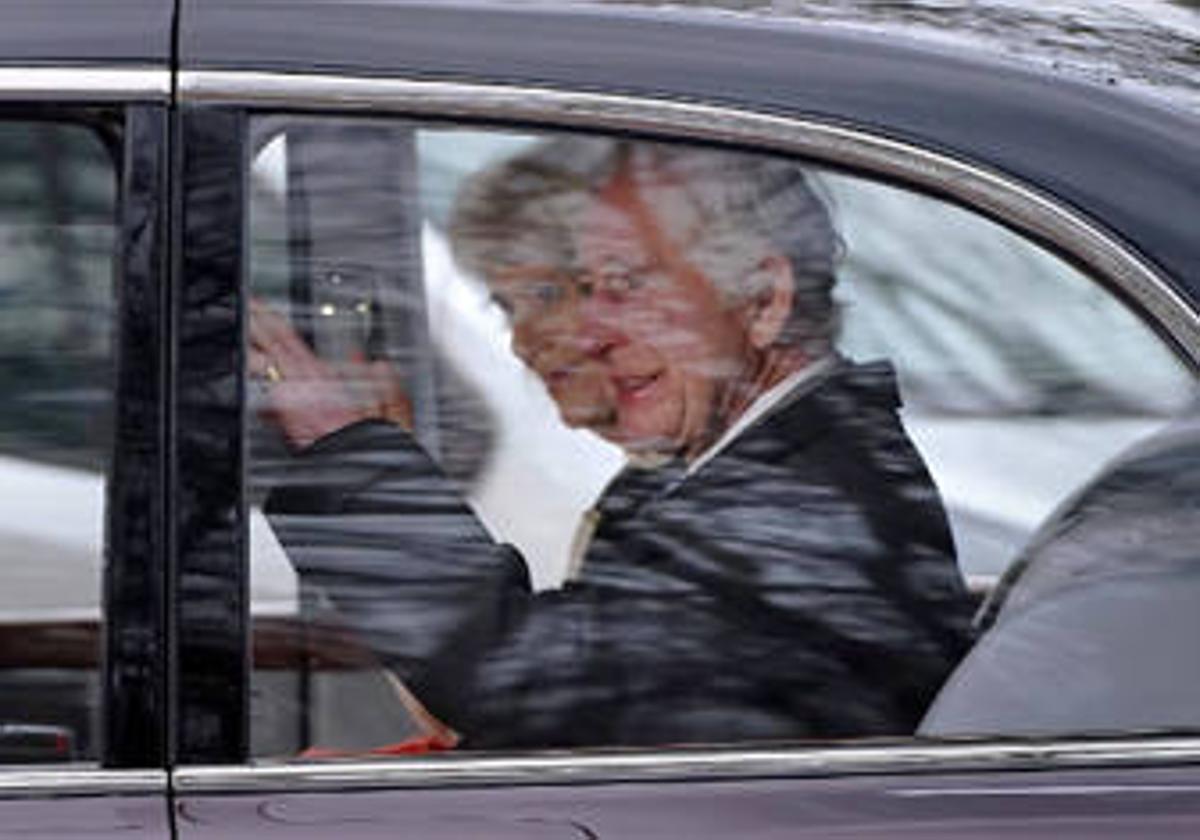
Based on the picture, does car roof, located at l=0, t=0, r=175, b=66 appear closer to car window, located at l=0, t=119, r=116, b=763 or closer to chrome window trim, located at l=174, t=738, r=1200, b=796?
car window, located at l=0, t=119, r=116, b=763

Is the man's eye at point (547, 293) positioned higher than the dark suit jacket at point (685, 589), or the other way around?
the man's eye at point (547, 293)

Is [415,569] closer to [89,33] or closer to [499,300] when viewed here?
[499,300]

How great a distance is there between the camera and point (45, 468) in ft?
7.89

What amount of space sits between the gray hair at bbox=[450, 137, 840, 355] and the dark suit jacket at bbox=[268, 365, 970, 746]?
0.08m

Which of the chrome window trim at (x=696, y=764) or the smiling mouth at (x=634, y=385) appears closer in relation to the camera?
the chrome window trim at (x=696, y=764)

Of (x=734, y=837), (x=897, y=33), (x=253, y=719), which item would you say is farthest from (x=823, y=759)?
(x=897, y=33)

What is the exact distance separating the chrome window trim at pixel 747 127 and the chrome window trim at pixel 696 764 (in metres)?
0.32

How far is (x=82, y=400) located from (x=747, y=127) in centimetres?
58

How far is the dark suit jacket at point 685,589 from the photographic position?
241 cm

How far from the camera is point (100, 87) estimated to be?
7.87 ft

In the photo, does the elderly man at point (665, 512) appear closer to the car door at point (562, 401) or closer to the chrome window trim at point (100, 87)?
the car door at point (562, 401)

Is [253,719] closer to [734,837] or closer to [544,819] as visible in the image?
[544,819]

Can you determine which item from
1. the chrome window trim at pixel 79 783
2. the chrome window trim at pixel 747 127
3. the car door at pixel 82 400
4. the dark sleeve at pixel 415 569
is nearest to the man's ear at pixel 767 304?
the chrome window trim at pixel 747 127

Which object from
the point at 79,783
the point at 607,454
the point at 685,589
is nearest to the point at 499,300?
the point at 607,454
